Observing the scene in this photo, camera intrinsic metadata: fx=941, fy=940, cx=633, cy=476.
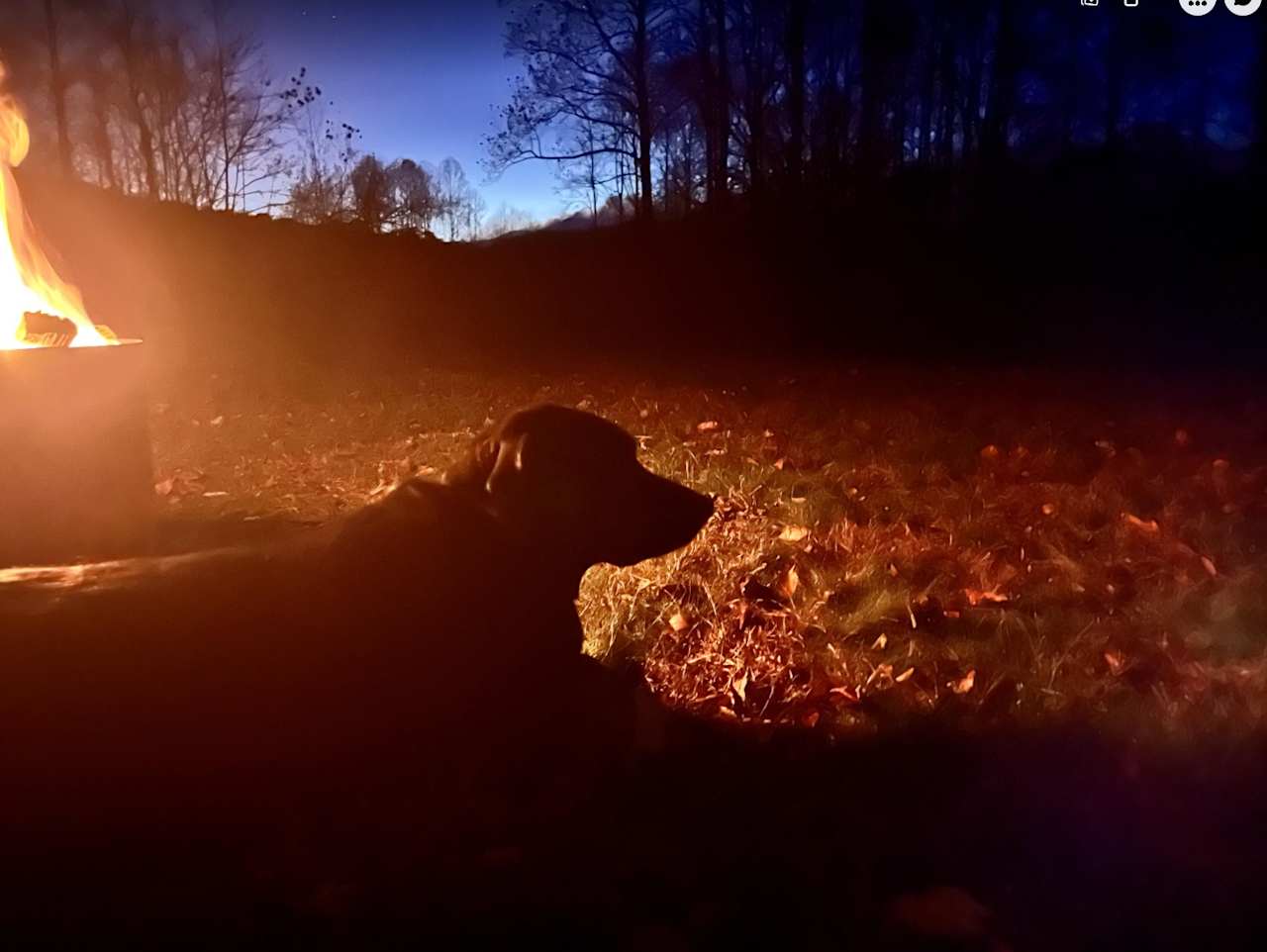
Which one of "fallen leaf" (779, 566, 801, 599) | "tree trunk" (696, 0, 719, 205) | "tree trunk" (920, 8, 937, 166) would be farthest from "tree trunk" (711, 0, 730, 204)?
"fallen leaf" (779, 566, 801, 599)

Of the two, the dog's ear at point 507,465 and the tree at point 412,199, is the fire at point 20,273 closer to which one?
the dog's ear at point 507,465

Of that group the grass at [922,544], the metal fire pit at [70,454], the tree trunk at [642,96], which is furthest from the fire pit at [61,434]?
the tree trunk at [642,96]

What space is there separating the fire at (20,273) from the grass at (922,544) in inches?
59.5

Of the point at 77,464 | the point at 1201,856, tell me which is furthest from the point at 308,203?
the point at 1201,856

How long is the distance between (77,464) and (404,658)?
A: 7.78 feet

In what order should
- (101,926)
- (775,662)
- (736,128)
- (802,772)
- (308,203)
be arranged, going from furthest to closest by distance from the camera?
(308,203)
(736,128)
(775,662)
(802,772)
(101,926)

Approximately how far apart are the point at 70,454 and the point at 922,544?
392cm

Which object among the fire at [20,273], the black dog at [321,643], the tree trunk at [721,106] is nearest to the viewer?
the black dog at [321,643]

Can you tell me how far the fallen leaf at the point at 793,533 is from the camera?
4.61 m

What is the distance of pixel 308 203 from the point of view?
22.5m

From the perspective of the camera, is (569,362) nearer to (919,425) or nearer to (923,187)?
(919,425)

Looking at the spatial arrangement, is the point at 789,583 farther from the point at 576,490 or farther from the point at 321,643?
the point at 321,643

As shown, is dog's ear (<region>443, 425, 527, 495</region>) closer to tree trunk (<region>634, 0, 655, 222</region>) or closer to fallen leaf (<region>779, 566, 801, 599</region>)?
fallen leaf (<region>779, 566, 801, 599</region>)

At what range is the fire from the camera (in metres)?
4.31
